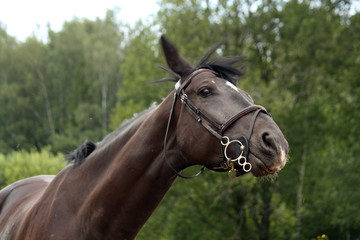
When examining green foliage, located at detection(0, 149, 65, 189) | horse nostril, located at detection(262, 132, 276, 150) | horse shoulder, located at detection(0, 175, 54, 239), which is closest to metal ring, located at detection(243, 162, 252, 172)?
horse nostril, located at detection(262, 132, 276, 150)

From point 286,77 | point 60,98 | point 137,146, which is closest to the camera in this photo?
point 137,146

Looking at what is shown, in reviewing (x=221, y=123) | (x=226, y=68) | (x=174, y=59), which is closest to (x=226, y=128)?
(x=221, y=123)

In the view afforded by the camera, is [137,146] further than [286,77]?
No

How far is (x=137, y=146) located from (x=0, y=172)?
1099cm

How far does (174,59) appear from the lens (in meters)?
2.98

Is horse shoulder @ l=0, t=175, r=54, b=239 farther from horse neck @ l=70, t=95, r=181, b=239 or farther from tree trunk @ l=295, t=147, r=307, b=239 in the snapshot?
tree trunk @ l=295, t=147, r=307, b=239

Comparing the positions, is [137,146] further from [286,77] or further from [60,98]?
[60,98]

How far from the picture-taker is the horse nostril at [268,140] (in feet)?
8.03

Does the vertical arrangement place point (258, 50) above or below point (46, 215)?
below

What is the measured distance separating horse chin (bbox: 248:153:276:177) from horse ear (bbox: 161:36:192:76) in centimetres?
90

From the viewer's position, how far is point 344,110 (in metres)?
11.7

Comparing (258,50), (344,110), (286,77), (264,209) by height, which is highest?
(258,50)

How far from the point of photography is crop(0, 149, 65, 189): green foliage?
12094 millimetres

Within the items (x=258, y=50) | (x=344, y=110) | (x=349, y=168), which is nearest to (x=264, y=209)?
(x=349, y=168)
